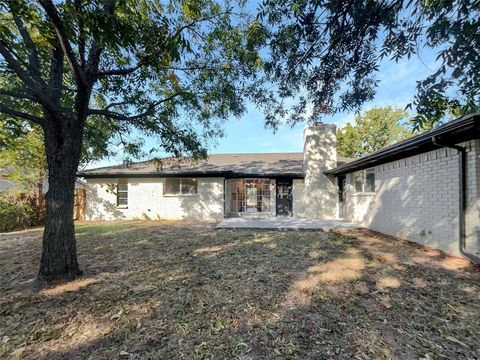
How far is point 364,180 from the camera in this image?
10.5m

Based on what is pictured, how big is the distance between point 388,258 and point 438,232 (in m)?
1.81

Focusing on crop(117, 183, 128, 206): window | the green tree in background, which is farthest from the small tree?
the green tree in background

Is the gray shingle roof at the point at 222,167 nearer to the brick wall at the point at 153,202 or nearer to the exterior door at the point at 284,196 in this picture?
the brick wall at the point at 153,202

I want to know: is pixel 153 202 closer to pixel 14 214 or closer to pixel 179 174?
pixel 179 174

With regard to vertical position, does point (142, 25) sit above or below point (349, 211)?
above

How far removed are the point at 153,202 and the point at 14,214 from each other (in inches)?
237

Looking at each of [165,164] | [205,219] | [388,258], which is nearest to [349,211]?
[388,258]

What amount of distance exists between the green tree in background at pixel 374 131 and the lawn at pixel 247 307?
24510 millimetres

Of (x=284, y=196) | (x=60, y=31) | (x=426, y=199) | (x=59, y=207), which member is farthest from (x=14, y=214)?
(x=426, y=199)

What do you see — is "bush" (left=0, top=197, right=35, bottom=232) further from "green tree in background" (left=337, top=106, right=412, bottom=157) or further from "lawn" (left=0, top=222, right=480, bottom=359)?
"green tree in background" (left=337, top=106, right=412, bottom=157)

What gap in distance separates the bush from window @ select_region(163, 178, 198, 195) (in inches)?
251

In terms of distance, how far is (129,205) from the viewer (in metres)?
13.5

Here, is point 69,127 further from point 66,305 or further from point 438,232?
point 438,232

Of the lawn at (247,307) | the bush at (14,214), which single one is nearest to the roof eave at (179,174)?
the bush at (14,214)
